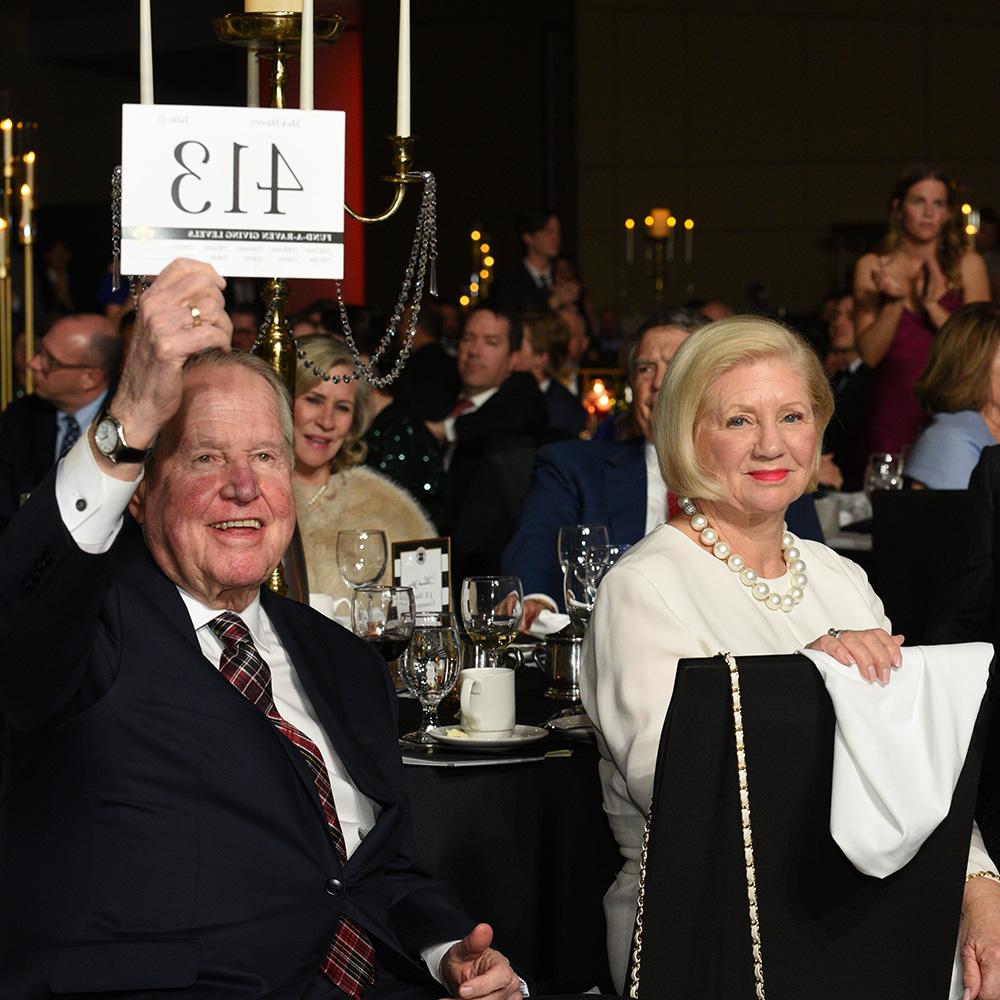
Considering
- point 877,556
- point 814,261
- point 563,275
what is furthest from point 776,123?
point 877,556

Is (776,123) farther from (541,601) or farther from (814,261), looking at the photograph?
(541,601)

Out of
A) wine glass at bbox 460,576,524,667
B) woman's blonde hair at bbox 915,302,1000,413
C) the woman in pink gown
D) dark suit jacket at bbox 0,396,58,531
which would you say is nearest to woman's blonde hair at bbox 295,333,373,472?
wine glass at bbox 460,576,524,667

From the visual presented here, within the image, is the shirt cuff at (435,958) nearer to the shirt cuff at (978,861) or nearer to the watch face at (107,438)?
the shirt cuff at (978,861)

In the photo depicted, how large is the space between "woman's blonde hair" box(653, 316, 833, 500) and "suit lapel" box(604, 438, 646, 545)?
5.03ft

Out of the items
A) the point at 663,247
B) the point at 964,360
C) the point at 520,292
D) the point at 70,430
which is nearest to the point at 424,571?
the point at 964,360

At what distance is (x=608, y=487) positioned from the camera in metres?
3.95

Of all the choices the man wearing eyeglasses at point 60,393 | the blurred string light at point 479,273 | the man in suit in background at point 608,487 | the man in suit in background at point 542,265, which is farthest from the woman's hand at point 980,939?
the blurred string light at point 479,273

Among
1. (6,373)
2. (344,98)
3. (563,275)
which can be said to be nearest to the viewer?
(6,373)

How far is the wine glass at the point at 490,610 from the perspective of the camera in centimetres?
277

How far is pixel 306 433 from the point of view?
3.79m

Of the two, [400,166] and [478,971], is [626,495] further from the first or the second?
[478,971]

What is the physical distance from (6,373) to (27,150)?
1209mm

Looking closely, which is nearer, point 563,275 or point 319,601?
point 319,601

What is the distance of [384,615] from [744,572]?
2.12 ft
